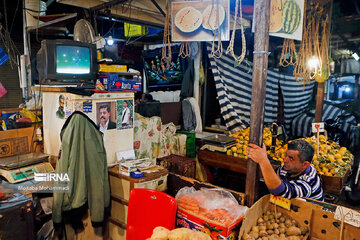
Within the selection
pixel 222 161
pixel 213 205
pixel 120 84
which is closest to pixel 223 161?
pixel 222 161

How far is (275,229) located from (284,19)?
2.21 m

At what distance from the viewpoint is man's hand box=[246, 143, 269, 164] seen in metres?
2.55

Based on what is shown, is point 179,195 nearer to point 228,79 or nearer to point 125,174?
point 125,174

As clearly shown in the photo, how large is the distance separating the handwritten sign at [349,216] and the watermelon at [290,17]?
1.91 meters

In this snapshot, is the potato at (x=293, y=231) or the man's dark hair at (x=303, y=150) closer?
the potato at (x=293, y=231)

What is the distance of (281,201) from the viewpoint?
2.78 metres

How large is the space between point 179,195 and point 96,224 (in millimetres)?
1071

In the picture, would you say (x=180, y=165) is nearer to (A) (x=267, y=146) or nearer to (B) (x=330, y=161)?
(A) (x=267, y=146)

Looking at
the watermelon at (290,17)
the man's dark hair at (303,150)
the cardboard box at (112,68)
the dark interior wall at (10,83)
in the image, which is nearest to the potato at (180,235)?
the man's dark hair at (303,150)

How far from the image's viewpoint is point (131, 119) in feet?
12.6

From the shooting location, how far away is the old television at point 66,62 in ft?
10.6

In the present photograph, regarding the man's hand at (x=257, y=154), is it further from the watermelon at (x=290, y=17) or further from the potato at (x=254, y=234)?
the watermelon at (x=290, y=17)

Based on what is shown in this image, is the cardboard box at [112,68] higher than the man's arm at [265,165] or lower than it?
higher

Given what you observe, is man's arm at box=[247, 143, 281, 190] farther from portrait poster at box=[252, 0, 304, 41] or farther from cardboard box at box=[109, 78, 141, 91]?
cardboard box at box=[109, 78, 141, 91]
